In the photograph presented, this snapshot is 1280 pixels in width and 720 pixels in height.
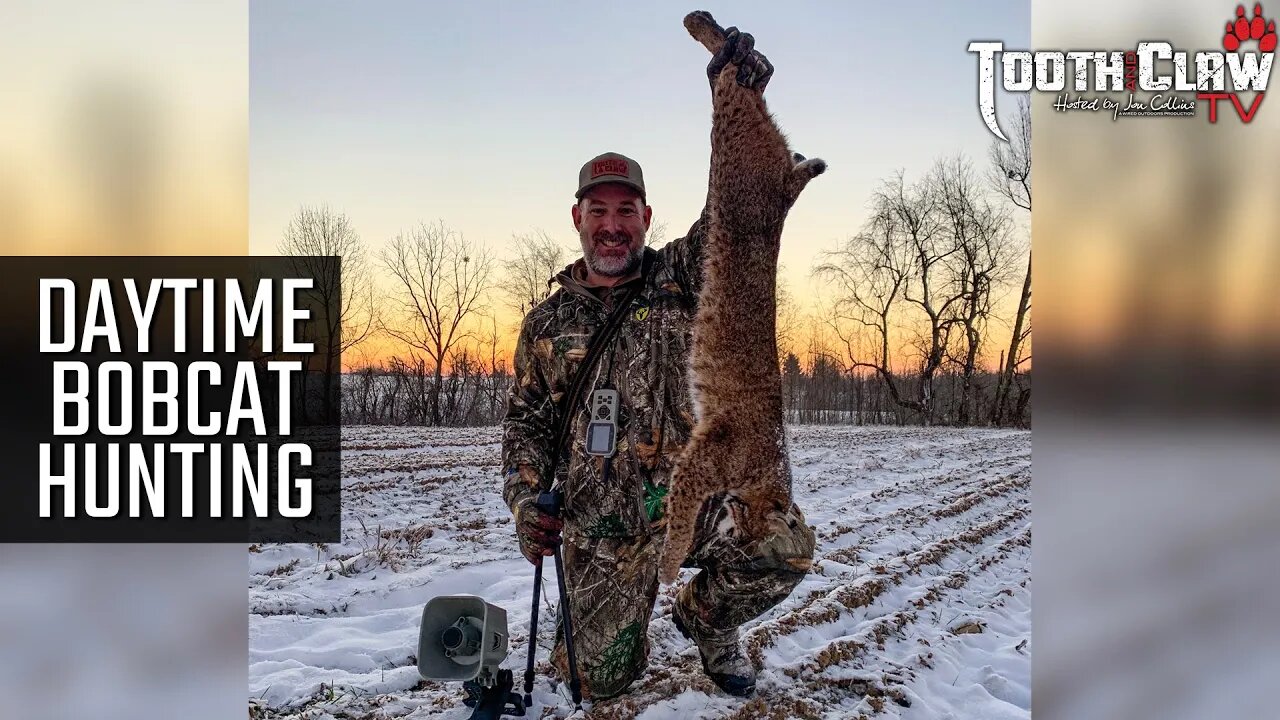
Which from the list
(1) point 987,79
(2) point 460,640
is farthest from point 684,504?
(1) point 987,79

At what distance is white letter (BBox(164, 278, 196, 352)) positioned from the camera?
16.6ft

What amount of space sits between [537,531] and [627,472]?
1.54 ft

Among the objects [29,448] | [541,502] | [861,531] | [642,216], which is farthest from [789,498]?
[29,448]

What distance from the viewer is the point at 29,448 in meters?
6.35

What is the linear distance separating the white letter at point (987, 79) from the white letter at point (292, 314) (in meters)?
4.20

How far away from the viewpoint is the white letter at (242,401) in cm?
493

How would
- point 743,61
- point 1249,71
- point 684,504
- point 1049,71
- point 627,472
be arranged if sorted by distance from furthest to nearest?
point 1249,71, point 1049,71, point 627,472, point 684,504, point 743,61

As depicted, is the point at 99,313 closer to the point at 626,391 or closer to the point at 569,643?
the point at 626,391

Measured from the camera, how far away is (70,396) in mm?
5031

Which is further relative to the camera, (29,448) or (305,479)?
(305,479)

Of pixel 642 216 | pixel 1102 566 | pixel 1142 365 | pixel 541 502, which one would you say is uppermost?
pixel 642 216

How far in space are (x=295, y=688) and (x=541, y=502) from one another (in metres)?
1.52

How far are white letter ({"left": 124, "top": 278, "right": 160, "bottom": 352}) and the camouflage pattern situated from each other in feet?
9.72

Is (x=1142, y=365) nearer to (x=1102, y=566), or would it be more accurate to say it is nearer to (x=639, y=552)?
(x=1102, y=566)
